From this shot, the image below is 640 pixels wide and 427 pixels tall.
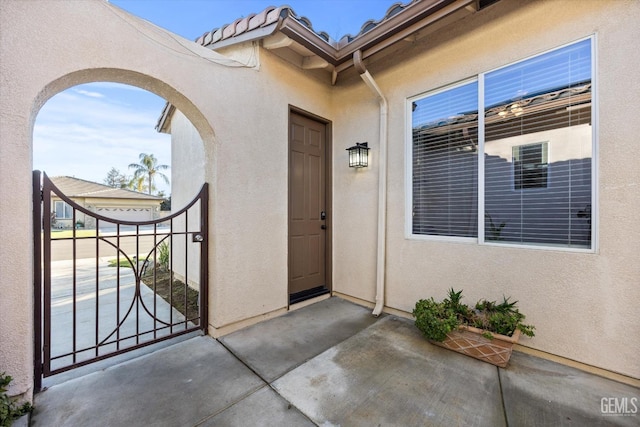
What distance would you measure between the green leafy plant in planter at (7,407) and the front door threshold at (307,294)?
8.15ft

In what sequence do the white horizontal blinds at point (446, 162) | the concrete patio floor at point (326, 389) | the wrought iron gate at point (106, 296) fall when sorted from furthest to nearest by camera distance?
the white horizontal blinds at point (446, 162) → the wrought iron gate at point (106, 296) → the concrete patio floor at point (326, 389)

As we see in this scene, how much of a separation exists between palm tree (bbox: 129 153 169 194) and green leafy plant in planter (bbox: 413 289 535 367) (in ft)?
120

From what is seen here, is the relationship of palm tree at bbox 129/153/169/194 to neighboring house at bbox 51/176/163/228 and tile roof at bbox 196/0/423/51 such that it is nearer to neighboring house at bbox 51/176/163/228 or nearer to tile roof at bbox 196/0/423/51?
neighboring house at bbox 51/176/163/228

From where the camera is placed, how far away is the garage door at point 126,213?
16297 millimetres

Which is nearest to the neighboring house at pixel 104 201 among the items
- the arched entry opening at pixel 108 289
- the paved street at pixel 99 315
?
the paved street at pixel 99 315

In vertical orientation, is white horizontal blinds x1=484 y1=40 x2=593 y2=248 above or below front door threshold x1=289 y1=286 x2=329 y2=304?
above

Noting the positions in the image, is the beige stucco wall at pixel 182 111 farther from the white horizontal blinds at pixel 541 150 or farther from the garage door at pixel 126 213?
the garage door at pixel 126 213

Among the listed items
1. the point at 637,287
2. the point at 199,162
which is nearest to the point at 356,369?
the point at 637,287

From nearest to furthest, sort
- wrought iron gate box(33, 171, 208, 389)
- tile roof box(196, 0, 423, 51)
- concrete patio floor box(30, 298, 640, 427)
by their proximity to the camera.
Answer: concrete patio floor box(30, 298, 640, 427) → wrought iron gate box(33, 171, 208, 389) → tile roof box(196, 0, 423, 51)

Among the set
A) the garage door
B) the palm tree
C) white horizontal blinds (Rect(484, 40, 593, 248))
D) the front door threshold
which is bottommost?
the front door threshold

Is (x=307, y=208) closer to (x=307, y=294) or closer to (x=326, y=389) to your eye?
(x=307, y=294)

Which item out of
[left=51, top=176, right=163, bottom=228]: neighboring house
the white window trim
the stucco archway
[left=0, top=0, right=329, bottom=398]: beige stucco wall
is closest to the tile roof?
[left=0, top=0, right=329, bottom=398]: beige stucco wall

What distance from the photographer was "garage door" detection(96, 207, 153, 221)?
53.5ft

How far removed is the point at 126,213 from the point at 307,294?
61.1ft
